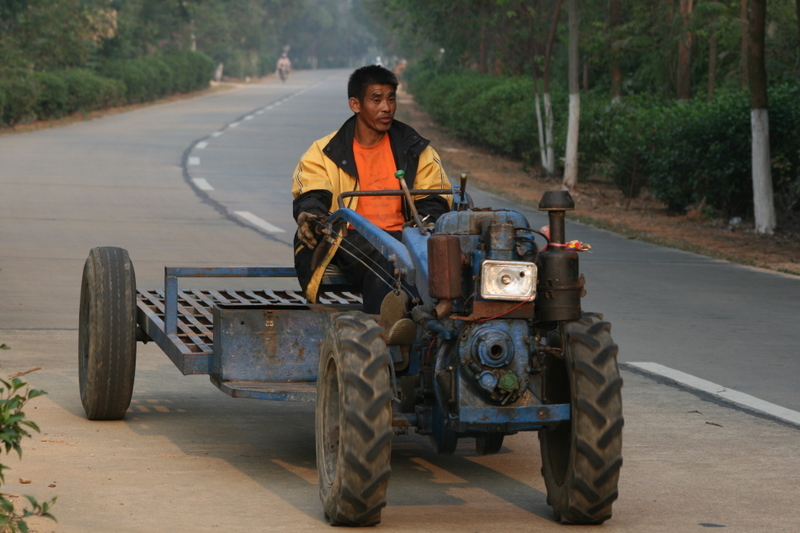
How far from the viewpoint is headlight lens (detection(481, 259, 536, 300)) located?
454cm

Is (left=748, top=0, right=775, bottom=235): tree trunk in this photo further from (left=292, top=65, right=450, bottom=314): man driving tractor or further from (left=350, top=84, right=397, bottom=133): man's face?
(left=350, top=84, right=397, bottom=133): man's face

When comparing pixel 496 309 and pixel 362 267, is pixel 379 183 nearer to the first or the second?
pixel 362 267

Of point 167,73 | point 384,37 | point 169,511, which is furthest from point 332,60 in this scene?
point 169,511

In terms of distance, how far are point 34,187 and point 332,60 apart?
152 m

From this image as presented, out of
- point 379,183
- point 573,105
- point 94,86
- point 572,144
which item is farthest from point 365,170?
point 94,86

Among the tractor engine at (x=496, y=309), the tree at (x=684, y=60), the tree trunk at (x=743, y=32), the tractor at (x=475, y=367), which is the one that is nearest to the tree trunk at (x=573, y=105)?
the tree at (x=684, y=60)

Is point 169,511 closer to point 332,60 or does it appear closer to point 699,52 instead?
point 699,52

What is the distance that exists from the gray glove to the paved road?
98cm

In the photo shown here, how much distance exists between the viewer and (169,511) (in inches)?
192

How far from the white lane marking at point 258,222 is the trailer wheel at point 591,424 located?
11547mm

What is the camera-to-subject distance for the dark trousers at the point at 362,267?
5594 mm

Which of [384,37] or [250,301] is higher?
[384,37]

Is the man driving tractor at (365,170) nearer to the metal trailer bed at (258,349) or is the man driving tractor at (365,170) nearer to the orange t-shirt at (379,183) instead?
the orange t-shirt at (379,183)

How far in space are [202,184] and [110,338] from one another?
51.2ft
